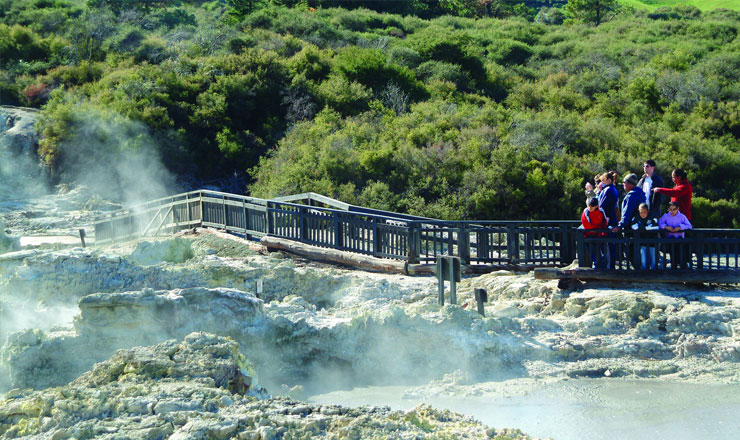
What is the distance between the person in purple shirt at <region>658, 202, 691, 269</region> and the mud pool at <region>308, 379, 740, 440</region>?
2.64 meters

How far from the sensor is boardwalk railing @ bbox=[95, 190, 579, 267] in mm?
13758

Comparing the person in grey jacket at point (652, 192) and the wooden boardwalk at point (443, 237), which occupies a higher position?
the person in grey jacket at point (652, 192)

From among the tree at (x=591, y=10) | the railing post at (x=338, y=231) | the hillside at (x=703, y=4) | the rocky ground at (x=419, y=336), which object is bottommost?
the rocky ground at (x=419, y=336)

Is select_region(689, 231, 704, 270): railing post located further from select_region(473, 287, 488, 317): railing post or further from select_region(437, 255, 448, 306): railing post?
select_region(437, 255, 448, 306): railing post

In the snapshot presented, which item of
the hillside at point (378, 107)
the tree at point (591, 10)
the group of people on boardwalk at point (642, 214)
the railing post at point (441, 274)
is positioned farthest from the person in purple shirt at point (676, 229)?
the tree at point (591, 10)

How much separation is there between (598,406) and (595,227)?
13.0ft

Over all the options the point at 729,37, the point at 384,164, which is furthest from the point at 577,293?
the point at 729,37

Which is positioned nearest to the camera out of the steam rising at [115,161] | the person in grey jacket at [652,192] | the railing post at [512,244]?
the person in grey jacket at [652,192]

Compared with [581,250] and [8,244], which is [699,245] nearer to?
[581,250]

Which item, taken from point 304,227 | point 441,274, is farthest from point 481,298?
point 304,227

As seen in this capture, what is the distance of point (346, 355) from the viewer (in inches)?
436

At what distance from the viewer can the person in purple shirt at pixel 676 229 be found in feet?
39.8

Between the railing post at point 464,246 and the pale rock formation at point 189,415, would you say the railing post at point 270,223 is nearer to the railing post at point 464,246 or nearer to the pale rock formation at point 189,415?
the railing post at point 464,246

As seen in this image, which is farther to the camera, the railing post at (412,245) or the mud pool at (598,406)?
the railing post at (412,245)
